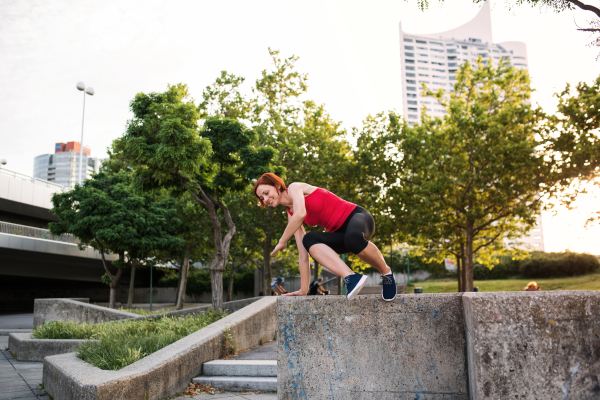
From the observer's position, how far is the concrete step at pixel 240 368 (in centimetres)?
581

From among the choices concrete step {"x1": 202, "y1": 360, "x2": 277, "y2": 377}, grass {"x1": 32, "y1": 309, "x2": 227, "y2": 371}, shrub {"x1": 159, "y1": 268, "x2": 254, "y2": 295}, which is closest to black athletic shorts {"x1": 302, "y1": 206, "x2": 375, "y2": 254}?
concrete step {"x1": 202, "y1": 360, "x2": 277, "y2": 377}

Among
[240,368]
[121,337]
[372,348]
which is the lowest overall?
[240,368]

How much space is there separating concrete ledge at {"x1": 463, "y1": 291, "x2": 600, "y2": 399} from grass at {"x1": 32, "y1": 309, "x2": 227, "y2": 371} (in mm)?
4047

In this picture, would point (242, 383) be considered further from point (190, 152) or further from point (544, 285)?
point (544, 285)

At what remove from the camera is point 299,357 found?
349cm

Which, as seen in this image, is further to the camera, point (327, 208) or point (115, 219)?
point (115, 219)

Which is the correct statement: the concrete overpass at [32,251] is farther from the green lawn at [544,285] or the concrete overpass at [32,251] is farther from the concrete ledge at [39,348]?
the green lawn at [544,285]

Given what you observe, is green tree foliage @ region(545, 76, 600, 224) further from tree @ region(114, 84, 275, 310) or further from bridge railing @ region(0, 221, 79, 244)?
bridge railing @ region(0, 221, 79, 244)

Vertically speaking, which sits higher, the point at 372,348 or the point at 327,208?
the point at 327,208

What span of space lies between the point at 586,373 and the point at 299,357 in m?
1.95

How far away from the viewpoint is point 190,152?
11227 millimetres

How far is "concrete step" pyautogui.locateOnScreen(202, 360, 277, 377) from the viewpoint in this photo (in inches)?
229

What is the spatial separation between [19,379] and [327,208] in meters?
5.58

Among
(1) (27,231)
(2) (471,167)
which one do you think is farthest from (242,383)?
(1) (27,231)
